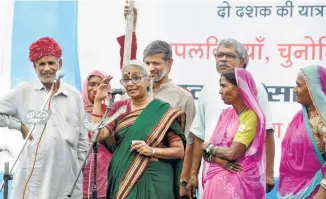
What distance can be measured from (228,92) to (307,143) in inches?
24.3

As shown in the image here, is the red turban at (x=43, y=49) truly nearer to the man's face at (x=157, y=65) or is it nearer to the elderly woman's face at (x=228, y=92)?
the man's face at (x=157, y=65)

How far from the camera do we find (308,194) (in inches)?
255

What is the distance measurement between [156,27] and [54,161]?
226 centimetres

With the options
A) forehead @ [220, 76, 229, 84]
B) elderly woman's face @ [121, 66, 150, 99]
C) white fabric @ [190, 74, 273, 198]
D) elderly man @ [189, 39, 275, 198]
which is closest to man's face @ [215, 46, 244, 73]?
elderly man @ [189, 39, 275, 198]

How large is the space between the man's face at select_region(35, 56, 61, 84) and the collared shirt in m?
0.76

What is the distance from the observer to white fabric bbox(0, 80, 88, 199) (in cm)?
691

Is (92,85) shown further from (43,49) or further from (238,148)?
(238,148)

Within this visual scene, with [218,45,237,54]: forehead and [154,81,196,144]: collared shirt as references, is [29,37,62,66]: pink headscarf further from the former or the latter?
[218,45,237,54]: forehead

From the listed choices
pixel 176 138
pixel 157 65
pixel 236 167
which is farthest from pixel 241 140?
pixel 157 65

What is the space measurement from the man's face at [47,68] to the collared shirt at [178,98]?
2.49ft

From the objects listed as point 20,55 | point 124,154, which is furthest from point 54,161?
point 20,55

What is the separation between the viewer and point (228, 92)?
6445mm

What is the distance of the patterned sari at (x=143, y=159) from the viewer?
6445mm

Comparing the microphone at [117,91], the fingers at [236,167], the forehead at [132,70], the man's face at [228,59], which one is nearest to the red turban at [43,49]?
the forehead at [132,70]
